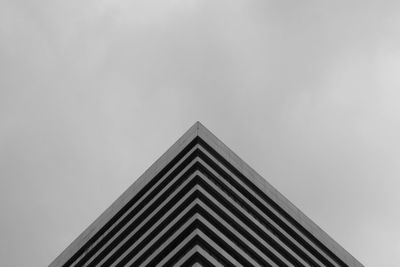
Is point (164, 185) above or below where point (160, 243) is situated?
above

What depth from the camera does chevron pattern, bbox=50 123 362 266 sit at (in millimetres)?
61688

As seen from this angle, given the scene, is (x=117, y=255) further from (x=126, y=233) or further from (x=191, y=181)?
(x=191, y=181)

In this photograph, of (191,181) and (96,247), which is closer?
(191,181)

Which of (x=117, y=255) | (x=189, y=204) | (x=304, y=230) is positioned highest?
(x=304, y=230)

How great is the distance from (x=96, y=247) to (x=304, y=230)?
1729cm

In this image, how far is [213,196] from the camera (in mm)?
65688

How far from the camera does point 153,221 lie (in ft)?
220

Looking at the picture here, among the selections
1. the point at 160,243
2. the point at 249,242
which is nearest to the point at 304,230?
the point at 249,242

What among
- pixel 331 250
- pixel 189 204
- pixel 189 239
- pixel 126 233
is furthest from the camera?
pixel 331 250

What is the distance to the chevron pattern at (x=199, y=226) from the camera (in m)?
61.7

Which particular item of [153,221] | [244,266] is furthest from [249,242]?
[153,221]

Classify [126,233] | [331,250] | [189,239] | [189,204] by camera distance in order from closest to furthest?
[189,239], [189,204], [126,233], [331,250]

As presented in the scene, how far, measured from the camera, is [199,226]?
6153 centimetres

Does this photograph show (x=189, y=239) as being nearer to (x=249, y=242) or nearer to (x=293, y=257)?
(x=249, y=242)
